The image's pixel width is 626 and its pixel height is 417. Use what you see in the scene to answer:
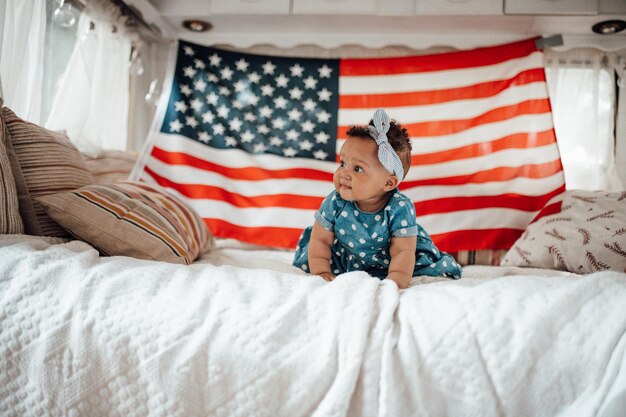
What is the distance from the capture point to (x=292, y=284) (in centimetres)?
84

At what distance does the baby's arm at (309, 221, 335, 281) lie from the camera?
1315 millimetres

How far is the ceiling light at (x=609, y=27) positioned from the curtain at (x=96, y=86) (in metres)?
2.37

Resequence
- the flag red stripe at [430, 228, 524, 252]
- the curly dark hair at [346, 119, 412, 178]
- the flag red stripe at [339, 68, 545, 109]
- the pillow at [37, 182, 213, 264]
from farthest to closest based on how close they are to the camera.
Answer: the flag red stripe at [339, 68, 545, 109] < the flag red stripe at [430, 228, 524, 252] < the curly dark hair at [346, 119, 412, 178] < the pillow at [37, 182, 213, 264]

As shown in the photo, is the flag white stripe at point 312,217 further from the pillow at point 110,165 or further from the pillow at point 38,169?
the pillow at point 38,169

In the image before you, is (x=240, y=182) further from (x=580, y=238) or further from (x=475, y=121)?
(x=580, y=238)

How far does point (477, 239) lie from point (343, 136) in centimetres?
83

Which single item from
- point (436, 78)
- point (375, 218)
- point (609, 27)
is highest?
point (609, 27)

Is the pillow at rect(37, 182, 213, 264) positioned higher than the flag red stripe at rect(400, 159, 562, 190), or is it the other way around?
the flag red stripe at rect(400, 159, 562, 190)

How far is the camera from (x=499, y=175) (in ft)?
6.98

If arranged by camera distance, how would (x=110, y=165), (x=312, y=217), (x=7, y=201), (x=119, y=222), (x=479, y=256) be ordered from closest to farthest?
(x=7, y=201)
(x=119, y=222)
(x=110, y=165)
(x=479, y=256)
(x=312, y=217)

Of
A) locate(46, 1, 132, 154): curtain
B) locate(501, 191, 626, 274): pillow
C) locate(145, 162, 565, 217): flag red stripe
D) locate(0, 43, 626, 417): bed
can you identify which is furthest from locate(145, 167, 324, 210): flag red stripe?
locate(0, 43, 626, 417): bed

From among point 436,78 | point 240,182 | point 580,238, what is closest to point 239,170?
point 240,182

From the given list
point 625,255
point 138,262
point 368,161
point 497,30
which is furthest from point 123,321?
point 497,30

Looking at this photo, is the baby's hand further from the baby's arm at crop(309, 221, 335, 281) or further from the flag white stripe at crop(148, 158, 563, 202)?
the flag white stripe at crop(148, 158, 563, 202)
